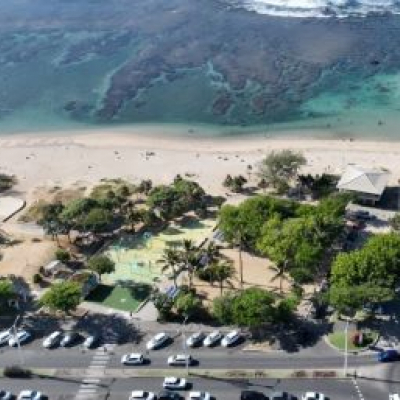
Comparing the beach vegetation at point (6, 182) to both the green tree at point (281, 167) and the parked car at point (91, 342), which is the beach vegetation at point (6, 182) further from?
the parked car at point (91, 342)

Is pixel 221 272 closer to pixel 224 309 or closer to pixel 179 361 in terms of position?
pixel 224 309

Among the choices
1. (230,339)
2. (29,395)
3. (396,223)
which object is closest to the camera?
(29,395)

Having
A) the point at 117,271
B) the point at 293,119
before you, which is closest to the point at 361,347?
the point at 117,271

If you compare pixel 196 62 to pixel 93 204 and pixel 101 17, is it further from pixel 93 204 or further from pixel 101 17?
pixel 93 204

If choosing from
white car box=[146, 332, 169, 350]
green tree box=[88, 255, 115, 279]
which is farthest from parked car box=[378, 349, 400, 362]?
green tree box=[88, 255, 115, 279]

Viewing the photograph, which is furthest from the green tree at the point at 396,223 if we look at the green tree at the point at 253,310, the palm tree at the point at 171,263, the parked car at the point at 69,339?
the parked car at the point at 69,339

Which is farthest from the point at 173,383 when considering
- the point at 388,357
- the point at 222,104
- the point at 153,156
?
the point at 222,104

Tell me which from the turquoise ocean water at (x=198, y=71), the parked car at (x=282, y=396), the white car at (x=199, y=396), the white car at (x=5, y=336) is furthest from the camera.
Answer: the turquoise ocean water at (x=198, y=71)
